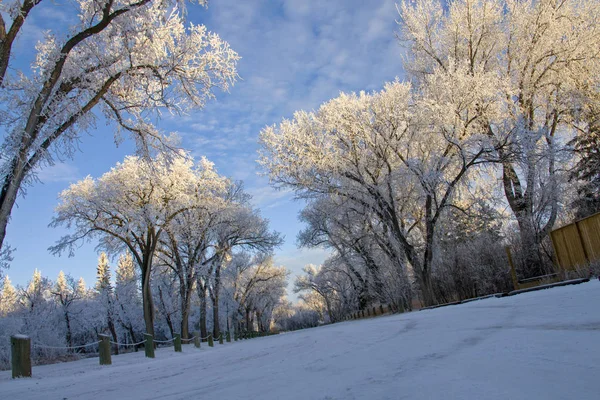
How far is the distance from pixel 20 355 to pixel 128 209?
14.6 meters

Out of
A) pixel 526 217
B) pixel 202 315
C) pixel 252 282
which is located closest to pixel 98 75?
pixel 526 217

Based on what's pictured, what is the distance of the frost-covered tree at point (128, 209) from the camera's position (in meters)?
21.5

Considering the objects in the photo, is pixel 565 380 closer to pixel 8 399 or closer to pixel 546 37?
pixel 8 399

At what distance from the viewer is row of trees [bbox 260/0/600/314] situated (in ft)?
55.4

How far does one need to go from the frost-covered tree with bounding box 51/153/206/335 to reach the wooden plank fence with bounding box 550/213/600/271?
1748 cm

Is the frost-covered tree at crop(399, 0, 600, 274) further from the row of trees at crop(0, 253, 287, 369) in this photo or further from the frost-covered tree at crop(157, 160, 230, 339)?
the row of trees at crop(0, 253, 287, 369)

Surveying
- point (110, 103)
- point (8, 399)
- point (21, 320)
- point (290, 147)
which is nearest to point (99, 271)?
point (21, 320)

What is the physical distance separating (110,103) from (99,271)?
187 feet

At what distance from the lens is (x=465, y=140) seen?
16.6 meters

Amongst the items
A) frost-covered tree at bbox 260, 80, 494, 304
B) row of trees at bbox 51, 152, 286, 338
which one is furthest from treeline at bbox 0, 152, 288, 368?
frost-covered tree at bbox 260, 80, 494, 304

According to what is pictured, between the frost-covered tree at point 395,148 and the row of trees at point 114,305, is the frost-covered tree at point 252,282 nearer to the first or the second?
the row of trees at point 114,305

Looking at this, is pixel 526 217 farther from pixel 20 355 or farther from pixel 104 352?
pixel 20 355

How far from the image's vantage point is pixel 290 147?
20.6m

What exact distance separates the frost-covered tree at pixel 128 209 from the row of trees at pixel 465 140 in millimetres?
6953
